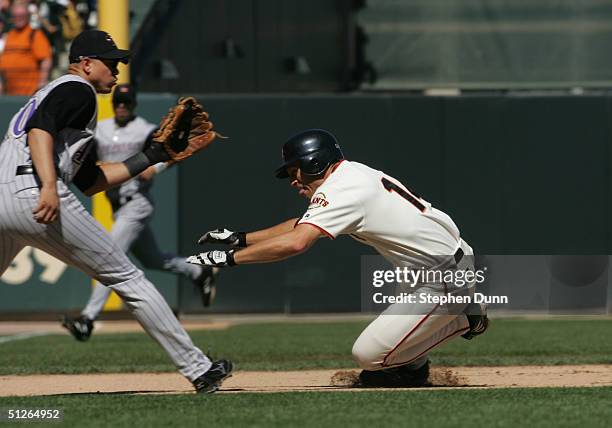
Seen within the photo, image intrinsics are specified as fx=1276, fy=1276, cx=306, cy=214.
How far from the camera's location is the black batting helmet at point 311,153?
20.9 ft

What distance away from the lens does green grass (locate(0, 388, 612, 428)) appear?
534 cm

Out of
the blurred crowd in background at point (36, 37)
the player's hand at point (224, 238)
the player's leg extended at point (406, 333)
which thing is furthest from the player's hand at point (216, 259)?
the blurred crowd in background at point (36, 37)

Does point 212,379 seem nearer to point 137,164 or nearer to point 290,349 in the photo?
point 137,164

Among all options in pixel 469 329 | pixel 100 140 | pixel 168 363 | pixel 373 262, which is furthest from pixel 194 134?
pixel 373 262

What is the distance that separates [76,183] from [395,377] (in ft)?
6.59

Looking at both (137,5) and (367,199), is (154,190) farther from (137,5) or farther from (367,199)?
(367,199)

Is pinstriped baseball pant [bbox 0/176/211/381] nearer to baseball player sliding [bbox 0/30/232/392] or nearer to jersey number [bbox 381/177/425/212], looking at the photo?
baseball player sliding [bbox 0/30/232/392]

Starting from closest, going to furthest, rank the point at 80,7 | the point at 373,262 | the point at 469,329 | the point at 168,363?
the point at 469,329, the point at 168,363, the point at 373,262, the point at 80,7

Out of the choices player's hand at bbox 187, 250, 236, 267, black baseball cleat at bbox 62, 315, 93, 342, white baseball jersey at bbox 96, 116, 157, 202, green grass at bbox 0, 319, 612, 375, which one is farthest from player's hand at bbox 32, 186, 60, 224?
white baseball jersey at bbox 96, 116, 157, 202

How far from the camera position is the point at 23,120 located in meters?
6.09

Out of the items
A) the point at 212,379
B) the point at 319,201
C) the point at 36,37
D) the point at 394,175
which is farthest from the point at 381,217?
the point at 36,37

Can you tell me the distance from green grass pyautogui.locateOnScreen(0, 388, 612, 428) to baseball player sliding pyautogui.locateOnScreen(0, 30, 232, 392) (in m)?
0.39

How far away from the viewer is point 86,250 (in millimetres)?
6137

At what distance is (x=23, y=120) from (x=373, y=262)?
267 inches
